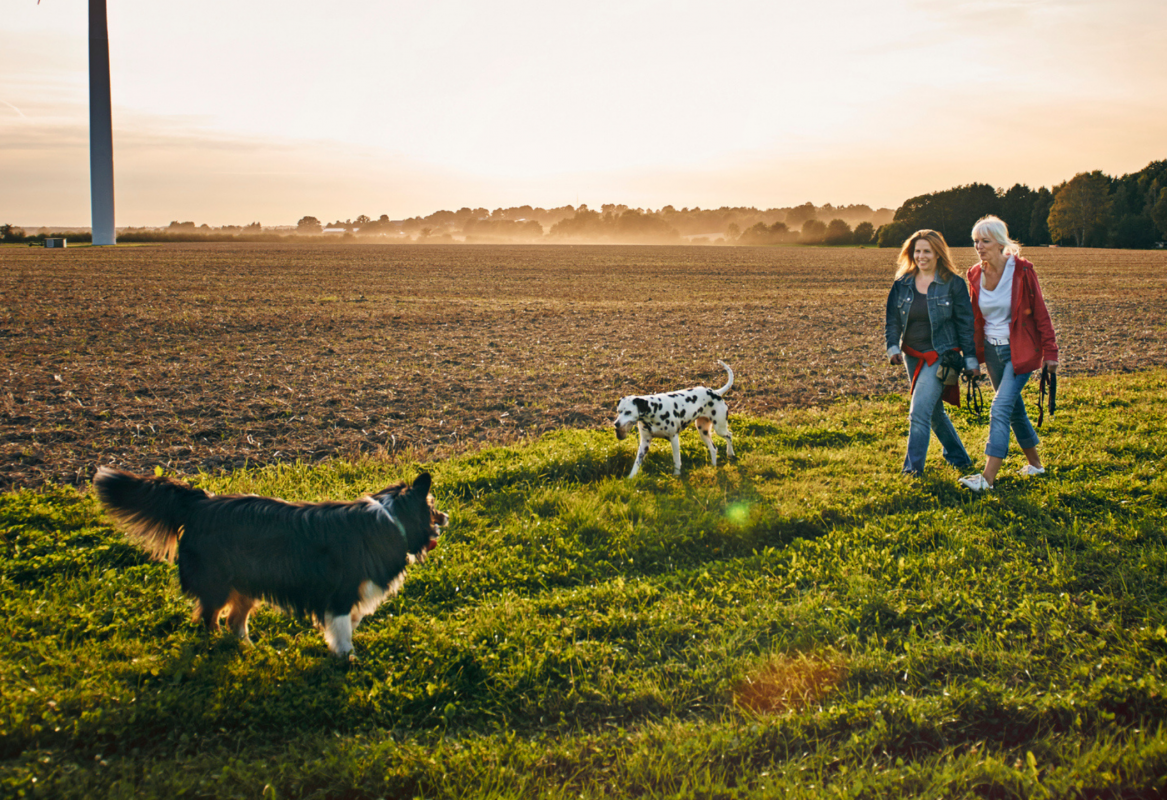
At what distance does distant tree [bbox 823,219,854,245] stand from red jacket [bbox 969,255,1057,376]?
6131 inches

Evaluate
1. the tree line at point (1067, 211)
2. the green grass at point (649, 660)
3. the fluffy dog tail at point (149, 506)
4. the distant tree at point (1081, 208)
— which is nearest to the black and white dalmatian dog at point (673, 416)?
the green grass at point (649, 660)

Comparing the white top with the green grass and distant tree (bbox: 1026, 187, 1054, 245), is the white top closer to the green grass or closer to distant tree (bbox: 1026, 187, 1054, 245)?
the green grass

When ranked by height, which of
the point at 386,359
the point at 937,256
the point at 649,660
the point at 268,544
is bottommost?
the point at 649,660

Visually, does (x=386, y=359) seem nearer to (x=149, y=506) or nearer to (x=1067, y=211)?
(x=149, y=506)

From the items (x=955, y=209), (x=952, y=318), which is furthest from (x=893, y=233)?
(x=952, y=318)

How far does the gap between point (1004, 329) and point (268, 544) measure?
23.5 feet

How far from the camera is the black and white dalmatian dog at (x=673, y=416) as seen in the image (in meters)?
8.13

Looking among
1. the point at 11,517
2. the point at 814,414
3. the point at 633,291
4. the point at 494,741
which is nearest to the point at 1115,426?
the point at 814,414

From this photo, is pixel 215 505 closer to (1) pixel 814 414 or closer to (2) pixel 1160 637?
(2) pixel 1160 637

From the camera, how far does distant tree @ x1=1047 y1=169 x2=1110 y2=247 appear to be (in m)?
110

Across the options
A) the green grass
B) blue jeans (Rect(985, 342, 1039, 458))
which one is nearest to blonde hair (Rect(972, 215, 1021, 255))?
blue jeans (Rect(985, 342, 1039, 458))

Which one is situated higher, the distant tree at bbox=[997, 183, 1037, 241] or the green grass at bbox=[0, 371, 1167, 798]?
the distant tree at bbox=[997, 183, 1037, 241]

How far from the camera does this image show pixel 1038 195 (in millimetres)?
125875

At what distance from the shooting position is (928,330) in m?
7.66
